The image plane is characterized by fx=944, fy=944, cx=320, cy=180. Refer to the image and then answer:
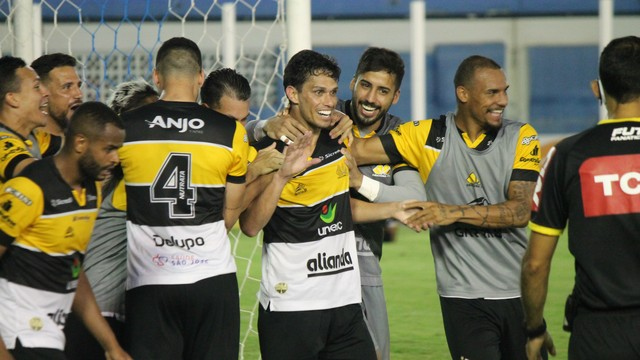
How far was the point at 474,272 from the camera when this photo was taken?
5.54 metres

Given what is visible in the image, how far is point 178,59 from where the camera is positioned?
4.81 meters

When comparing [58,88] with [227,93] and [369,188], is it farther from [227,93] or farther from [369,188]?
[369,188]

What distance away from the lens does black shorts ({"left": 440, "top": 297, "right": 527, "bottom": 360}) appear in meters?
5.48

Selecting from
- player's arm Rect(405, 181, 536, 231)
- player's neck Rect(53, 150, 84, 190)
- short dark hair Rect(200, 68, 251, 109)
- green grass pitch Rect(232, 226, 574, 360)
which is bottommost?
green grass pitch Rect(232, 226, 574, 360)

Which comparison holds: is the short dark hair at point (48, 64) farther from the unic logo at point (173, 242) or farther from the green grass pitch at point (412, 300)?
the green grass pitch at point (412, 300)

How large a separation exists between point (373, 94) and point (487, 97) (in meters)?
0.71

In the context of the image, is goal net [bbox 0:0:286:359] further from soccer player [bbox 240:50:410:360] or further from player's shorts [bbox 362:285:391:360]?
player's shorts [bbox 362:285:391:360]

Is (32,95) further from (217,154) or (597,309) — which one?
(597,309)

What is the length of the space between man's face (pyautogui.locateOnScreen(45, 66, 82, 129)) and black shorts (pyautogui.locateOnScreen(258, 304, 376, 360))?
5.67 feet

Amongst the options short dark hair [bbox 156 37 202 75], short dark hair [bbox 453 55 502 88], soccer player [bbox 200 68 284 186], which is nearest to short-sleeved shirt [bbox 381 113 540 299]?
short dark hair [bbox 453 55 502 88]

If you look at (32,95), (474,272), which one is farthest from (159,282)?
(474,272)

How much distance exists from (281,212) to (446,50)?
18.4 metres

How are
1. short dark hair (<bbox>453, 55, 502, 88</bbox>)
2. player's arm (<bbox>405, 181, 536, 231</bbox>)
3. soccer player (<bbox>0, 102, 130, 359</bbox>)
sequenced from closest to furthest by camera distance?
soccer player (<bbox>0, 102, 130, 359</bbox>) < player's arm (<bbox>405, 181, 536, 231</bbox>) < short dark hair (<bbox>453, 55, 502, 88</bbox>)

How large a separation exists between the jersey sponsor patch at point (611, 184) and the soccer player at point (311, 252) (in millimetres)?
Answer: 1668
